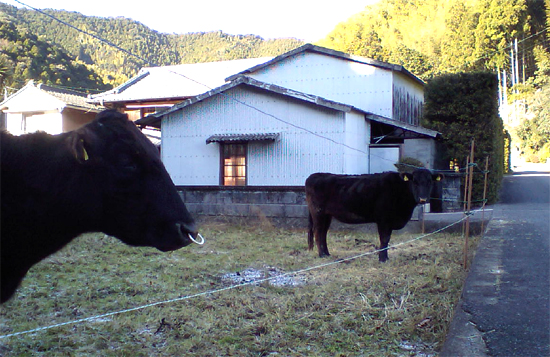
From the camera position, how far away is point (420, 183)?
8.29 meters

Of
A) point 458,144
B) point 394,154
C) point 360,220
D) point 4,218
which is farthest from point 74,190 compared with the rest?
point 458,144

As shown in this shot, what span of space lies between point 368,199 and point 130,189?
7027mm

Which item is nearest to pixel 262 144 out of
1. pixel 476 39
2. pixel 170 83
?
pixel 170 83

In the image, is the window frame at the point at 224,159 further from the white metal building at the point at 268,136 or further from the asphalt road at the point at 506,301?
the asphalt road at the point at 506,301

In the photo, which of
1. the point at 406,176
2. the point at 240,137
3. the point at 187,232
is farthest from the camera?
the point at 240,137

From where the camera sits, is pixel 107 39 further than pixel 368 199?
Yes

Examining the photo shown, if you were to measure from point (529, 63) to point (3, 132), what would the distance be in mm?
58444

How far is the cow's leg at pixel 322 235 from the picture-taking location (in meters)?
8.66

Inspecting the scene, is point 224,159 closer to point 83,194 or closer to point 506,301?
point 506,301

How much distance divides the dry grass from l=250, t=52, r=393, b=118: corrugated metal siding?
983cm

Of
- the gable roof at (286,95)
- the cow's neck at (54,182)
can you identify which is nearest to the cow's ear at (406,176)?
the gable roof at (286,95)

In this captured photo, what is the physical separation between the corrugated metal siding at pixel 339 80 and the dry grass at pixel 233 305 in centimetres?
983

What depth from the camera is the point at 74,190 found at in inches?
85.5

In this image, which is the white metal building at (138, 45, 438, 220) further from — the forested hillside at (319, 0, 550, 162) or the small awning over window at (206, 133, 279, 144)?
the forested hillside at (319, 0, 550, 162)
